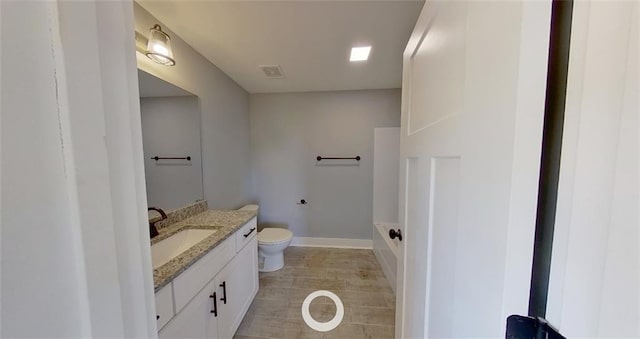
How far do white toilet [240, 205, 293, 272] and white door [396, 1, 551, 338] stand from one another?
1.79 meters

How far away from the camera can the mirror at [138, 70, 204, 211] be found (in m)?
1.55

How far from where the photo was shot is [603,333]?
0.91ft

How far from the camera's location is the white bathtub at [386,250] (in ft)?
7.15

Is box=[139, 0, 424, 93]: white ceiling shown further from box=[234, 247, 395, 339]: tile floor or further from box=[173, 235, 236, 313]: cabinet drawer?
box=[234, 247, 395, 339]: tile floor

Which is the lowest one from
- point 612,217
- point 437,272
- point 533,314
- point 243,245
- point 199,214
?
point 243,245

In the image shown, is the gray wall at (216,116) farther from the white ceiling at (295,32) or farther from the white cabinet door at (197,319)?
the white cabinet door at (197,319)

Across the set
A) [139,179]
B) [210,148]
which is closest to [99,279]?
[139,179]

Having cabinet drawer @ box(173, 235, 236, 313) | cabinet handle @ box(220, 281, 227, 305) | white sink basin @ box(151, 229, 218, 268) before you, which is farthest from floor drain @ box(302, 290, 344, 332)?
white sink basin @ box(151, 229, 218, 268)

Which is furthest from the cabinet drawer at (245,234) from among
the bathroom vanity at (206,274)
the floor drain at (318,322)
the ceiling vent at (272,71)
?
the ceiling vent at (272,71)

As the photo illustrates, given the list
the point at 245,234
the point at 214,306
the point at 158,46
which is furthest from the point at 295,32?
the point at 214,306

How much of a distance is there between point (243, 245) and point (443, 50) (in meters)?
1.74

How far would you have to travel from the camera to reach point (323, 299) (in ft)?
6.73

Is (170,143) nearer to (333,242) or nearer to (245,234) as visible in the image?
(245,234)

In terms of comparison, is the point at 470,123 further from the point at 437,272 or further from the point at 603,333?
the point at 437,272
